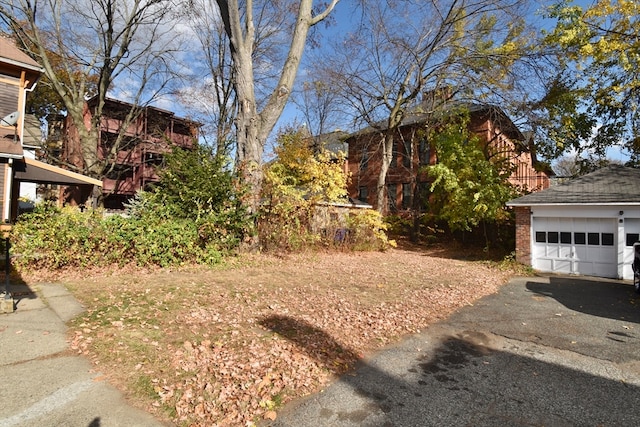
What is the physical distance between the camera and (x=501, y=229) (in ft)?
54.5

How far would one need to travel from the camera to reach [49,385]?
10.2 ft

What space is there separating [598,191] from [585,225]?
1.37m

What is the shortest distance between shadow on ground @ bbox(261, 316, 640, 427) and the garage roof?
9.73 meters

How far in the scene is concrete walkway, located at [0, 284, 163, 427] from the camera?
105 inches

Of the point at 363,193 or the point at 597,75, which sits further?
the point at 363,193

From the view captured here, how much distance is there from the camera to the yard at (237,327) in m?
3.17

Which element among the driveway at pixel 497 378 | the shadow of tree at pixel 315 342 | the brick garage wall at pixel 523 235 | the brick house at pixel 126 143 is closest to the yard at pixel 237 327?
the shadow of tree at pixel 315 342

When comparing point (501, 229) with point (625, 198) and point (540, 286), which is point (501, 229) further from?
point (540, 286)

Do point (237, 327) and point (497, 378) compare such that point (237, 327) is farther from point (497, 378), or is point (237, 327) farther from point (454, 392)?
point (497, 378)

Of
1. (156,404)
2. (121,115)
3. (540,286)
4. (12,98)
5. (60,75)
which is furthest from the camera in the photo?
(121,115)

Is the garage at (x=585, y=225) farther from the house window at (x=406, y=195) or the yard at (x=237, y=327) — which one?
the house window at (x=406, y=195)

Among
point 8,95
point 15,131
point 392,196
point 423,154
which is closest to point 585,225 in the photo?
point 423,154

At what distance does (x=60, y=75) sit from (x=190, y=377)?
78.2 ft

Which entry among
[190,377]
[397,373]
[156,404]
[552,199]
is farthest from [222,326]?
[552,199]
